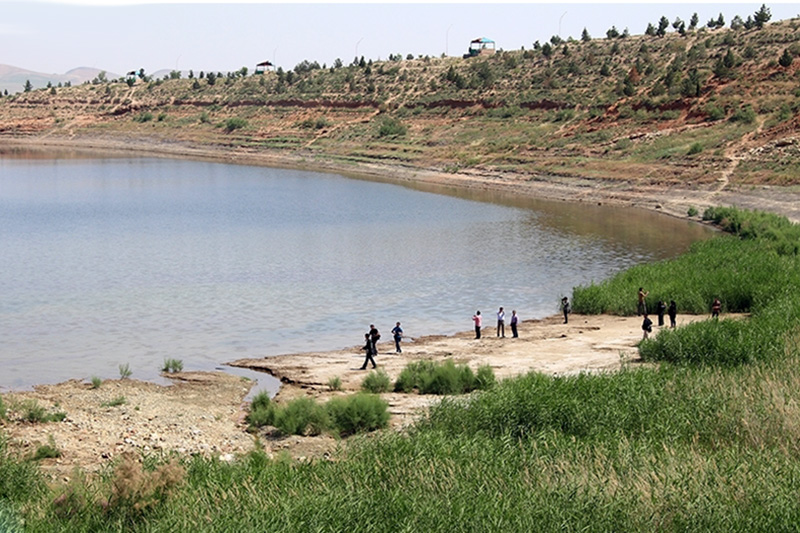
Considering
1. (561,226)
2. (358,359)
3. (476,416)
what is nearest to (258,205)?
(561,226)

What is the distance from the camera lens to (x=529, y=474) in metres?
13.6

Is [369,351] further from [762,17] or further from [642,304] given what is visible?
[762,17]

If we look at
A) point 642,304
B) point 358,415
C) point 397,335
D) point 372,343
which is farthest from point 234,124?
point 358,415

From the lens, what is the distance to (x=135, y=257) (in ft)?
140

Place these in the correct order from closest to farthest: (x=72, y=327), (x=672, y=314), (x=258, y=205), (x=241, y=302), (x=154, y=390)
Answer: (x=154, y=390), (x=672, y=314), (x=72, y=327), (x=241, y=302), (x=258, y=205)

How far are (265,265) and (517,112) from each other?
47853 millimetres

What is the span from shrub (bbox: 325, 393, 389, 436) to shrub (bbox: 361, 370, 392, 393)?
2.52m

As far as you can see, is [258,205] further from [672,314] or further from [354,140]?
[672,314]

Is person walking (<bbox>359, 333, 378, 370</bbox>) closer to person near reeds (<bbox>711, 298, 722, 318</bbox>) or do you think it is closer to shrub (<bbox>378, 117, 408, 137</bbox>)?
person near reeds (<bbox>711, 298, 722, 318</bbox>)

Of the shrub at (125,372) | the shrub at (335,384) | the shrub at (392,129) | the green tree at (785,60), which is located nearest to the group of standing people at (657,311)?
the shrub at (335,384)

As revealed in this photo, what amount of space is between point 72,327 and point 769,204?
37.4m

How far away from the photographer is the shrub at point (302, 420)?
19141 millimetres

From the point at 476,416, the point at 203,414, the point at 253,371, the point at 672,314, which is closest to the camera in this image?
the point at 476,416

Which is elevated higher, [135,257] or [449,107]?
[449,107]
